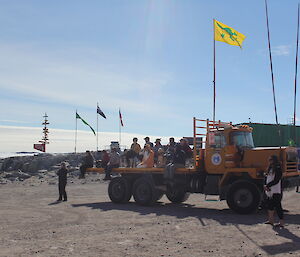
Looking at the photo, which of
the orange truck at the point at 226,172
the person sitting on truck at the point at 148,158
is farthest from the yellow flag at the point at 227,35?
the person sitting on truck at the point at 148,158

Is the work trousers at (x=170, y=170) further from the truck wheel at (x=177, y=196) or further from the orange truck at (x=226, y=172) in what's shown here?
the truck wheel at (x=177, y=196)

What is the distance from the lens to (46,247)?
780cm

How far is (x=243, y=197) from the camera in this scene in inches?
492

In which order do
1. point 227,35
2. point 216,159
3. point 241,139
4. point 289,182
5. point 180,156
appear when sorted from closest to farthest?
point 289,182
point 241,139
point 216,159
point 180,156
point 227,35

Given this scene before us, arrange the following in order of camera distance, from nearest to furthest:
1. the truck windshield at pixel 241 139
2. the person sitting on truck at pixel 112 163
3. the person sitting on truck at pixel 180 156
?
the truck windshield at pixel 241 139 → the person sitting on truck at pixel 180 156 → the person sitting on truck at pixel 112 163

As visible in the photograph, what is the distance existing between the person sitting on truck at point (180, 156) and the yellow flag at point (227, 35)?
17.0ft

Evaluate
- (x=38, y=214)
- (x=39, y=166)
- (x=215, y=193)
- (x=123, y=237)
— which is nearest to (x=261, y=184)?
(x=215, y=193)

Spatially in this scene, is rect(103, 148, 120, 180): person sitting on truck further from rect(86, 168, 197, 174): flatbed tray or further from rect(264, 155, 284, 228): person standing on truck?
rect(264, 155, 284, 228): person standing on truck

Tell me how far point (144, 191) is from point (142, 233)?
20.1 feet

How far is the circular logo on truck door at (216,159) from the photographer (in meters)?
13.4

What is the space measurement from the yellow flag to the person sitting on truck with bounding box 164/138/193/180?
204 inches

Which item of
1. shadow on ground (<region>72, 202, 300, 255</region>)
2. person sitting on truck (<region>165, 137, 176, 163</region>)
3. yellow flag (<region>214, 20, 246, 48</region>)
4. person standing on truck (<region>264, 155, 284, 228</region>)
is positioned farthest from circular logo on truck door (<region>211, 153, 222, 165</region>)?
yellow flag (<region>214, 20, 246, 48</region>)

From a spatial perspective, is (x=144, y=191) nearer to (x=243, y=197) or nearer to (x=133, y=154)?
(x=133, y=154)

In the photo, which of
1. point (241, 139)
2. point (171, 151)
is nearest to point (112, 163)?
point (171, 151)
